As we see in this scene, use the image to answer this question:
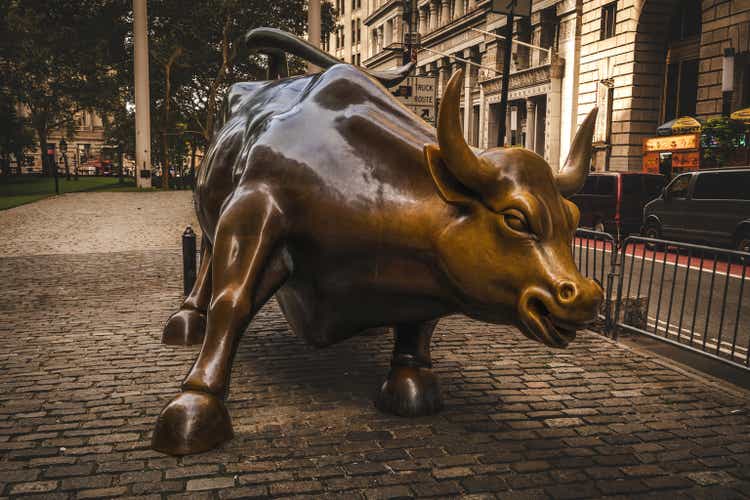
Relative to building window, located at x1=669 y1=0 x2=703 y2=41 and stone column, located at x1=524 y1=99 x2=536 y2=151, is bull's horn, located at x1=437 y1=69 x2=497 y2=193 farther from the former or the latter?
stone column, located at x1=524 y1=99 x2=536 y2=151

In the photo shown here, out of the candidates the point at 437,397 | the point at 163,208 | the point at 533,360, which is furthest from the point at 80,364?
the point at 163,208

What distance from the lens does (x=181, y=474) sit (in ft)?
10.8

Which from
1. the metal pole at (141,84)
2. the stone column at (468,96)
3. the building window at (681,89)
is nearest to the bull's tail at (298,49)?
the building window at (681,89)

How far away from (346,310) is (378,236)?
19.5 inches

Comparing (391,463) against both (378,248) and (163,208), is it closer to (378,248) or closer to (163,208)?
(378,248)

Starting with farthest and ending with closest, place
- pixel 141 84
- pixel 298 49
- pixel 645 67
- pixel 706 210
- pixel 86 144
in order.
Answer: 1. pixel 86 144
2. pixel 141 84
3. pixel 645 67
4. pixel 706 210
5. pixel 298 49

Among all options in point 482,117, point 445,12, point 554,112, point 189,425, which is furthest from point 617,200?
point 445,12

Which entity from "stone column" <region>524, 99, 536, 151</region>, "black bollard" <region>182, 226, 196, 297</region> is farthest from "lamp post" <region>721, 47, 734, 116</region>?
"black bollard" <region>182, 226, 196, 297</region>

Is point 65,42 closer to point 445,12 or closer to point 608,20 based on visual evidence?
point 445,12

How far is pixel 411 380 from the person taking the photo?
164 inches

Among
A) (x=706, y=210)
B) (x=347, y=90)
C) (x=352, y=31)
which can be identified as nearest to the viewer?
(x=347, y=90)

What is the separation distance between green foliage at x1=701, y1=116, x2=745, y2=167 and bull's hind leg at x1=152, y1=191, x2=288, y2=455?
20.7 metres

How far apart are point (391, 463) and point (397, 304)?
83 centimetres

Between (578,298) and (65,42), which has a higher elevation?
(65,42)
